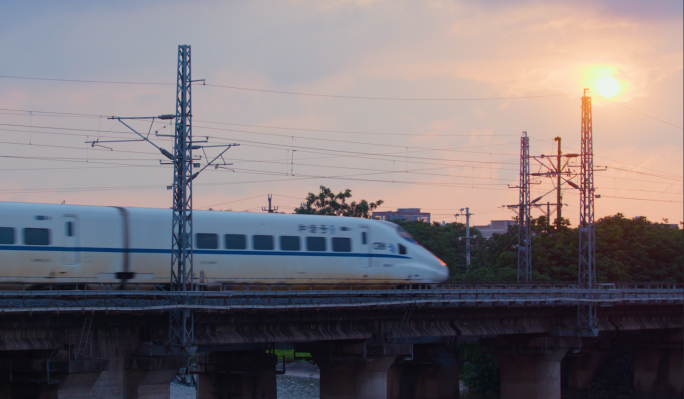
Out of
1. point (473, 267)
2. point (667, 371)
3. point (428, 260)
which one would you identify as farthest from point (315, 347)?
point (473, 267)

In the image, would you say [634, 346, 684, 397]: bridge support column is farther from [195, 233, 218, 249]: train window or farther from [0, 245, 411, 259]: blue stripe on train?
[195, 233, 218, 249]: train window

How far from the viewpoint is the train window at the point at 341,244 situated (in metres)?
36.6

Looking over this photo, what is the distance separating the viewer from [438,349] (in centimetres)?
5453

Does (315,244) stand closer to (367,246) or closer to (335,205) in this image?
(367,246)

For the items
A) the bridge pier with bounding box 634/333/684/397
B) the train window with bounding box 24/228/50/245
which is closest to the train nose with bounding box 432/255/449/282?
the train window with bounding box 24/228/50/245

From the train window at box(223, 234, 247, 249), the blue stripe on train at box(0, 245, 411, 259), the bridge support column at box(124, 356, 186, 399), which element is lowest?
the bridge support column at box(124, 356, 186, 399)

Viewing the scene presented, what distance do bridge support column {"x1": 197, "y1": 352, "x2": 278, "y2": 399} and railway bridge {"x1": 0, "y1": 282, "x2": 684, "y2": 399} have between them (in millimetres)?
60

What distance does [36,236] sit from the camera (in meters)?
29.0

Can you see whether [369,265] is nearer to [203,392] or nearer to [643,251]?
[203,392]

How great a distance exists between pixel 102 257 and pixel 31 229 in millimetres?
3044

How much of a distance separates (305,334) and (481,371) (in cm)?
3716

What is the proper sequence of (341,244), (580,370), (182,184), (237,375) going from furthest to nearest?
(580,370) < (237,375) < (341,244) < (182,184)

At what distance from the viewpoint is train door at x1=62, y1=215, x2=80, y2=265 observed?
97.1 ft

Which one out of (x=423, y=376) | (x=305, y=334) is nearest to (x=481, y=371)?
(x=423, y=376)
